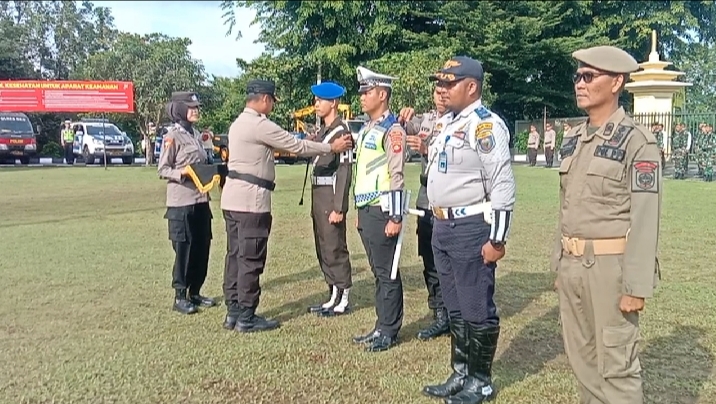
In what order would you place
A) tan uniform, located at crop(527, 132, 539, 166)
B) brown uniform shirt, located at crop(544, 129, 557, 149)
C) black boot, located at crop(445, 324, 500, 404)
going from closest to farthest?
1. black boot, located at crop(445, 324, 500, 404)
2. brown uniform shirt, located at crop(544, 129, 557, 149)
3. tan uniform, located at crop(527, 132, 539, 166)

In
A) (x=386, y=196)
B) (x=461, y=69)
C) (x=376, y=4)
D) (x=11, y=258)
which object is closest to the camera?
(x=461, y=69)

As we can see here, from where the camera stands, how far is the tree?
34.2 meters

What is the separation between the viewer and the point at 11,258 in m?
Answer: 8.80

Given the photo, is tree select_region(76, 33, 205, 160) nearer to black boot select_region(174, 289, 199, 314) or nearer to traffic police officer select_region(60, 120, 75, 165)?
traffic police officer select_region(60, 120, 75, 165)

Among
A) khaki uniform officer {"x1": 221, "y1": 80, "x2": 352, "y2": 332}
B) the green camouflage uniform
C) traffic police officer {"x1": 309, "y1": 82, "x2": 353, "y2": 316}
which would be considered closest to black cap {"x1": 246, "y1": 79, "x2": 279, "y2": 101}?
khaki uniform officer {"x1": 221, "y1": 80, "x2": 352, "y2": 332}

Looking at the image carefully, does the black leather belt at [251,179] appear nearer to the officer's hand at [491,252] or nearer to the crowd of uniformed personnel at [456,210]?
the crowd of uniformed personnel at [456,210]

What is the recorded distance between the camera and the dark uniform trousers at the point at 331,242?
20.9 ft

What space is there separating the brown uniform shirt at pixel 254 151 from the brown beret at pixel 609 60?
106 inches

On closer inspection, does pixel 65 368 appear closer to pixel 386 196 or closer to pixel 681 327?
pixel 386 196

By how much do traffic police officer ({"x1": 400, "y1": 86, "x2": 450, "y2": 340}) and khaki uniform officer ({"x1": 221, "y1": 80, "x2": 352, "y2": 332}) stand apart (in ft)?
1.99

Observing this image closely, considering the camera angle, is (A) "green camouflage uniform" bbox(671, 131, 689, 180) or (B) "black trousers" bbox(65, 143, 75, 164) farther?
(B) "black trousers" bbox(65, 143, 75, 164)

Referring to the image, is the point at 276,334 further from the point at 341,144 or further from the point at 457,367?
the point at 457,367

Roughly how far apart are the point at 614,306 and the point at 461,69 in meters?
1.58


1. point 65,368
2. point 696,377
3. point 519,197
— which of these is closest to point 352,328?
point 65,368
